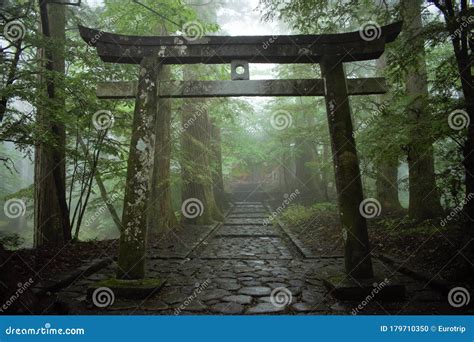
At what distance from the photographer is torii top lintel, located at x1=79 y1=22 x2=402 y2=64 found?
215 inches

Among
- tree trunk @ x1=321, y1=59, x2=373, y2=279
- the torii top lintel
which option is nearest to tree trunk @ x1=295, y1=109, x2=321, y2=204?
the torii top lintel

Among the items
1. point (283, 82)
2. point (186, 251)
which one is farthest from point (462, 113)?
point (186, 251)

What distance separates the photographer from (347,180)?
5.09 m

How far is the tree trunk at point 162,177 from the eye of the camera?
33.4ft

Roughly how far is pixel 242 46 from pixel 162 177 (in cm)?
614

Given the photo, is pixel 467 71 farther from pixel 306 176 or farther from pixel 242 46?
pixel 306 176

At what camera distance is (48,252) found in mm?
6773

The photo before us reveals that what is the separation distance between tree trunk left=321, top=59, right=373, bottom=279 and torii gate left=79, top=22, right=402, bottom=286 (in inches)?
0.6

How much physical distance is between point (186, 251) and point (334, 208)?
842 centimetres

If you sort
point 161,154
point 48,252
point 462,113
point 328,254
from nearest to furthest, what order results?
1. point 462,113
2. point 48,252
3. point 328,254
4. point 161,154

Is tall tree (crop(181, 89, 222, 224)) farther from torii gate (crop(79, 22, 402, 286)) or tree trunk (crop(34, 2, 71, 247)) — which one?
torii gate (crop(79, 22, 402, 286))

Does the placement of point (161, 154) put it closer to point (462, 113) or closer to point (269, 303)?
point (269, 303)

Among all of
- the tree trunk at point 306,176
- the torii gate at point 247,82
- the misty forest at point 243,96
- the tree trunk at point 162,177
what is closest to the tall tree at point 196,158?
the tree trunk at point 162,177

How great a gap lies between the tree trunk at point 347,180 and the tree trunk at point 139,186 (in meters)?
3.17
